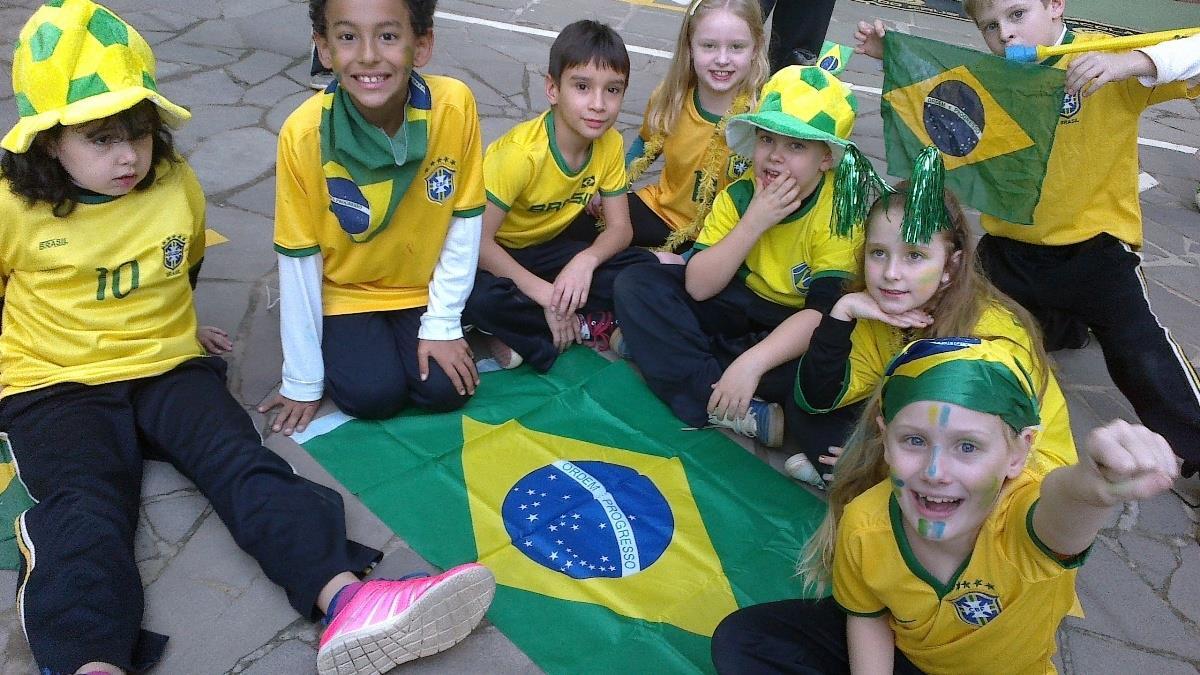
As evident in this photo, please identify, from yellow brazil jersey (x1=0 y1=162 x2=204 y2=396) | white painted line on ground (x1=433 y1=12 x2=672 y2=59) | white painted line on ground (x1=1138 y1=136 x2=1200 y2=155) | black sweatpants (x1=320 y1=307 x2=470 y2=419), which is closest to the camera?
yellow brazil jersey (x1=0 y1=162 x2=204 y2=396)

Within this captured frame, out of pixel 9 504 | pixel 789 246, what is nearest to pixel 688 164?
pixel 789 246

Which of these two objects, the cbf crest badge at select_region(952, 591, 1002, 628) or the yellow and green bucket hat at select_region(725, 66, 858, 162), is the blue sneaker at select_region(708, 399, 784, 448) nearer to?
the yellow and green bucket hat at select_region(725, 66, 858, 162)

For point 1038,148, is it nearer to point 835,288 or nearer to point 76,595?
point 835,288

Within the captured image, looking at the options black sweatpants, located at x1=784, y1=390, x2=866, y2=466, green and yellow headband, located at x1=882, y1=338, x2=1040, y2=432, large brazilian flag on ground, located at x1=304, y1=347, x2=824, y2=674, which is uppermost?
green and yellow headband, located at x1=882, y1=338, x2=1040, y2=432

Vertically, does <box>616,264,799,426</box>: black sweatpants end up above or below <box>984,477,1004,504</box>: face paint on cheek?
below

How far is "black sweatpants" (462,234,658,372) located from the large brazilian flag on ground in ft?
0.27

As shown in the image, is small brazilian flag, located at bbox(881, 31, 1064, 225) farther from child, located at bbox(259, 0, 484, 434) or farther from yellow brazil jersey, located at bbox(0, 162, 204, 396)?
yellow brazil jersey, located at bbox(0, 162, 204, 396)

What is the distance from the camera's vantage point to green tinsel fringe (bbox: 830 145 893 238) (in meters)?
2.11

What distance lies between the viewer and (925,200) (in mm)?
1912

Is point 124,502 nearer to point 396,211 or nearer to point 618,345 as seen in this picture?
point 396,211

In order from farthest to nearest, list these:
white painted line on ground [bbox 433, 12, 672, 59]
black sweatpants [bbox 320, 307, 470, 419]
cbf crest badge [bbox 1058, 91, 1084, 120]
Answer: white painted line on ground [bbox 433, 12, 672, 59]
cbf crest badge [bbox 1058, 91, 1084, 120]
black sweatpants [bbox 320, 307, 470, 419]

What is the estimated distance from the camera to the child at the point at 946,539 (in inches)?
57.9

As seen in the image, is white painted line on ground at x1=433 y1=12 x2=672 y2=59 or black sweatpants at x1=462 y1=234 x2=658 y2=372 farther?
white painted line on ground at x1=433 y1=12 x2=672 y2=59

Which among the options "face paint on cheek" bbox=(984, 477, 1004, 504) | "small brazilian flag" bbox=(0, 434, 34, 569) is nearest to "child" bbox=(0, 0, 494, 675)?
"small brazilian flag" bbox=(0, 434, 34, 569)
